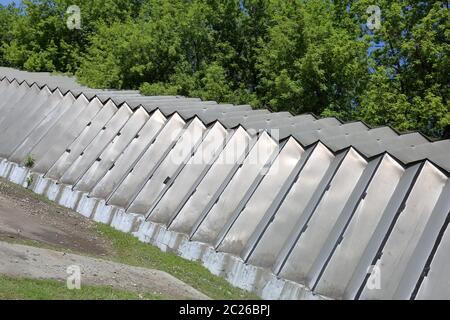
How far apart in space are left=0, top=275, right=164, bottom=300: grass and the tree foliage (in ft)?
64.1

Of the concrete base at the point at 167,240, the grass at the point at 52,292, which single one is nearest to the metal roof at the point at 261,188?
the concrete base at the point at 167,240

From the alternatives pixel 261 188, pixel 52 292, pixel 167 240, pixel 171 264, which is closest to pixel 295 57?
pixel 261 188

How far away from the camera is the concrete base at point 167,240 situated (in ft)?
40.9

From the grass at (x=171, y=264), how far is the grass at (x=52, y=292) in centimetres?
203

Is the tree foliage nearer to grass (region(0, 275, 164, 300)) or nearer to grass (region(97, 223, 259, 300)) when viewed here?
grass (region(97, 223, 259, 300))

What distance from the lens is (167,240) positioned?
15391 mm

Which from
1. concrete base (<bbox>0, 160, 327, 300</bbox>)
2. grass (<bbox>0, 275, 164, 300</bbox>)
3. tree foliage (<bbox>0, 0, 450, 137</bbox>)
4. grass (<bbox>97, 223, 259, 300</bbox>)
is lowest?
grass (<bbox>0, 275, 164, 300</bbox>)

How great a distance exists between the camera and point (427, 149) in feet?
47.4

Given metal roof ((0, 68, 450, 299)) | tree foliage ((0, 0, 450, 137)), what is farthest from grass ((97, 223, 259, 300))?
tree foliage ((0, 0, 450, 137))

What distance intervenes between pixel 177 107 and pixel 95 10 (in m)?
28.5

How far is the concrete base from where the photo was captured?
490 inches
